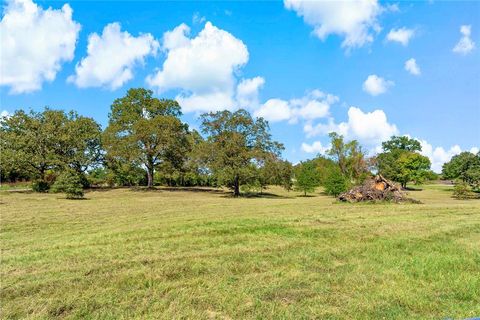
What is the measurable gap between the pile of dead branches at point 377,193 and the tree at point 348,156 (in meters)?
30.1

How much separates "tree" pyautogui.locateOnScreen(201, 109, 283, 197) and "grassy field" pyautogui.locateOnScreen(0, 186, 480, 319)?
2402 centimetres

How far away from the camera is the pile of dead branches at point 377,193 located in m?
22.1

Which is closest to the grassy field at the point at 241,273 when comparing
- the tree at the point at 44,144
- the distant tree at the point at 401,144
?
the tree at the point at 44,144

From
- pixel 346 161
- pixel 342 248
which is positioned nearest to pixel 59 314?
pixel 342 248

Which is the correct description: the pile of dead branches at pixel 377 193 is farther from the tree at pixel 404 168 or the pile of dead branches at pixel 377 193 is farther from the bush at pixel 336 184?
the tree at pixel 404 168

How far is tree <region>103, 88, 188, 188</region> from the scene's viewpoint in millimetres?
39344

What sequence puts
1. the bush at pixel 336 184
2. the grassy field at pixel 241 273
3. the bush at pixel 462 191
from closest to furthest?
1. the grassy field at pixel 241 273
2. the bush at pixel 462 191
3. the bush at pixel 336 184

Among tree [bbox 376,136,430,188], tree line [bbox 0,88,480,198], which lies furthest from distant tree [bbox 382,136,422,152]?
tree line [bbox 0,88,480,198]

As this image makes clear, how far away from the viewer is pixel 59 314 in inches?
167

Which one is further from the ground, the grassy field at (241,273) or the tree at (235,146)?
the tree at (235,146)

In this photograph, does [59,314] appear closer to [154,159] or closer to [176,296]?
[176,296]

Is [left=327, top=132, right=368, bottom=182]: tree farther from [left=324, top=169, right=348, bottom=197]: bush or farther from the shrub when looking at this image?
the shrub

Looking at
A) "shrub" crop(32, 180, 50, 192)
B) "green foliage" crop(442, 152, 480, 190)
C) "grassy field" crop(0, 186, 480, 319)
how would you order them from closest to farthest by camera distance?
"grassy field" crop(0, 186, 480, 319) → "shrub" crop(32, 180, 50, 192) → "green foliage" crop(442, 152, 480, 190)

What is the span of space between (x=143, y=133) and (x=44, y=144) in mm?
10656
